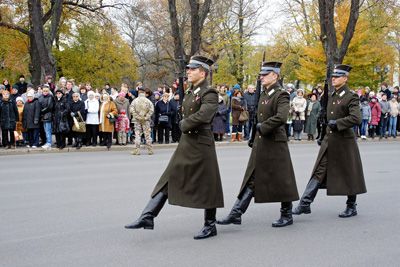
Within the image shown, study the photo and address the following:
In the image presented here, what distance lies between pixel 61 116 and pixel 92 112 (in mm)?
993

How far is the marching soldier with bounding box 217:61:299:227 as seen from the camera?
19.0 ft

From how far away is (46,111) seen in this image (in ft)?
47.3

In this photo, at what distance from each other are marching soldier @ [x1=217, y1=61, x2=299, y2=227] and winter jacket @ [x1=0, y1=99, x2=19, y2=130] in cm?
1027

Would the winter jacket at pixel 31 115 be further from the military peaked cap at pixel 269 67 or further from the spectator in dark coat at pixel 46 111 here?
the military peaked cap at pixel 269 67

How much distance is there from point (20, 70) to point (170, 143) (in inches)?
804

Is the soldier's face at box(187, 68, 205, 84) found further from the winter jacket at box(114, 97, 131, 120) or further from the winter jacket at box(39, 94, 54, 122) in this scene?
Answer: the winter jacket at box(114, 97, 131, 120)

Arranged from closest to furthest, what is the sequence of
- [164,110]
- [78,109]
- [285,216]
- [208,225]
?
1. [208,225]
2. [285,216]
3. [78,109]
4. [164,110]

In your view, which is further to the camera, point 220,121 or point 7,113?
point 220,121

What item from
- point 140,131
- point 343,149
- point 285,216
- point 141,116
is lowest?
point 285,216

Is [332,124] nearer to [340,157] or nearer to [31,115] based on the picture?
[340,157]

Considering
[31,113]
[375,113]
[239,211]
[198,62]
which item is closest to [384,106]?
[375,113]

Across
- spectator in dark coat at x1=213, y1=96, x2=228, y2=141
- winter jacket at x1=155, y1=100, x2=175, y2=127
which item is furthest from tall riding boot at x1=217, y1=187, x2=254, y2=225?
spectator in dark coat at x1=213, y1=96, x2=228, y2=141

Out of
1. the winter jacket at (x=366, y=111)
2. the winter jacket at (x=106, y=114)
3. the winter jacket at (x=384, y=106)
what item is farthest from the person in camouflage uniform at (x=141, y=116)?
the winter jacket at (x=384, y=106)

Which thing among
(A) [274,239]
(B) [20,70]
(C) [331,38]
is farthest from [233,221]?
(B) [20,70]
